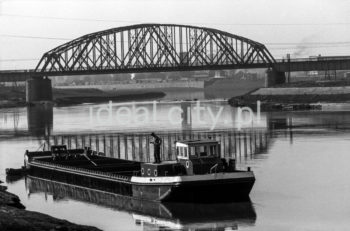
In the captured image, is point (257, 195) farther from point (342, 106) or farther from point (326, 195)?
point (342, 106)

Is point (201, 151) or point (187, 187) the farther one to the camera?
point (201, 151)

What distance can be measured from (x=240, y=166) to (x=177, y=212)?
1665 cm

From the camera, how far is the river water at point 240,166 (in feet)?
147

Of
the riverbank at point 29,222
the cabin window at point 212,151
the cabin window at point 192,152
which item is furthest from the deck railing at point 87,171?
the riverbank at point 29,222

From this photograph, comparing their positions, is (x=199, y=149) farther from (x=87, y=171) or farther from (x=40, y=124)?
(x=40, y=124)

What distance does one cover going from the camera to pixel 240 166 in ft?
208

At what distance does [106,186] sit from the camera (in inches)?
2157

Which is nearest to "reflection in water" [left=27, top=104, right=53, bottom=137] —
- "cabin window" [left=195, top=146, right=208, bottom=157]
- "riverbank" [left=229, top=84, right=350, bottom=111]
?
"riverbank" [left=229, top=84, right=350, bottom=111]

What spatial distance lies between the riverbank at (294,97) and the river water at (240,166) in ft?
137

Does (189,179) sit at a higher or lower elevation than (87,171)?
higher

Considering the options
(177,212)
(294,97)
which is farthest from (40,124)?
(177,212)

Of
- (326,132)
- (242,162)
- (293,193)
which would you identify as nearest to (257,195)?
(293,193)

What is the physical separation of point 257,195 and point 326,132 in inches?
1793

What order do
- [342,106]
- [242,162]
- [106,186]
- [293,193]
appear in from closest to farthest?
1. [293,193]
2. [106,186]
3. [242,162]
4. [342,106]
